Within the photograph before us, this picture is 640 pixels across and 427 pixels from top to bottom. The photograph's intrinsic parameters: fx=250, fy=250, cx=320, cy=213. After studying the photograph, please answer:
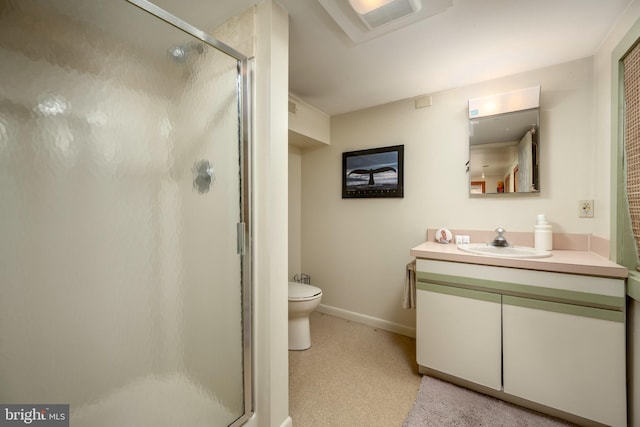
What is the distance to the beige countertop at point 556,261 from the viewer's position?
4.09ft

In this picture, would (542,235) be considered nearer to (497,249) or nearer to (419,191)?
(497,249)

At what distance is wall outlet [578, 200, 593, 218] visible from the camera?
1653 millimetres

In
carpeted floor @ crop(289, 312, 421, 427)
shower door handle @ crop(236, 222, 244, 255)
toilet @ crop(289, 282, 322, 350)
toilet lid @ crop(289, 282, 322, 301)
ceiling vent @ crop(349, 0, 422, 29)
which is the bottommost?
carpeted floor @ crop(289, 312, 421, 427)

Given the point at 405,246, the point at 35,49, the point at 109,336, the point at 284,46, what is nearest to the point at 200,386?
the point at 109,336

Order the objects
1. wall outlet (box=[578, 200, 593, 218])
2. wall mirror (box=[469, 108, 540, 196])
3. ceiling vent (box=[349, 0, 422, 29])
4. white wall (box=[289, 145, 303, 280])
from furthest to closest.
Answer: white wall (box=[289, 145, 303, 280]) → wall mirror (box=[469, 108, 540, 196]) → wall outlet (box=[578, 200, 593, 218]) → ceiling vent (box=[349, 0, 422, 29])

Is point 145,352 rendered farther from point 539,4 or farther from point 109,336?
point 539,4

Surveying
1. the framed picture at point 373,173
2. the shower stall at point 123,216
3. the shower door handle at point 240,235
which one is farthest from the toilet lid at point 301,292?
the framed picture at point 373,173

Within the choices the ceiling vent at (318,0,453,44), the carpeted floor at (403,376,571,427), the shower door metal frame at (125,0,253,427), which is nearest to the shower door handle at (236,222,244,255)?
the shower door metal frame at (125,0,253,427)

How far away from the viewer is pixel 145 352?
3.50 feet

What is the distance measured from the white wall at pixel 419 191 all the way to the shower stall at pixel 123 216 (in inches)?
60.5

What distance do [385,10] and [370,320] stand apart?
7.93ft

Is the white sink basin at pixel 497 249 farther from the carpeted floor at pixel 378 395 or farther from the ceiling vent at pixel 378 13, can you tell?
the ceiling vent at pixel 378 13

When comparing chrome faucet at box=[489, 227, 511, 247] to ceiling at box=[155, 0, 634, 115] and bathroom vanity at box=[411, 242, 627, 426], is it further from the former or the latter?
ceiling at box=[155, 0, 634, 115]

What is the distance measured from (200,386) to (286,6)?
1880 mm
